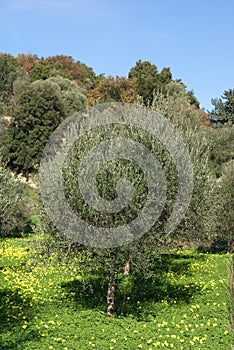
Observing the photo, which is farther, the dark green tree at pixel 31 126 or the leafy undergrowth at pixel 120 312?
the dark green tree at pixel 31 126

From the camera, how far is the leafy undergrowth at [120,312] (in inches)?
482

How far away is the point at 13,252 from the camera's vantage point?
2717cm

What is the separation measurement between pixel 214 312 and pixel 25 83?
68.2 meters

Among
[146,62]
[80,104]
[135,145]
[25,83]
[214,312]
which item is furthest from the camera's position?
[146,62]

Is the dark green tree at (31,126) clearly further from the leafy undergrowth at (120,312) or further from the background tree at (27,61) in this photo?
the background tree at (27,61)

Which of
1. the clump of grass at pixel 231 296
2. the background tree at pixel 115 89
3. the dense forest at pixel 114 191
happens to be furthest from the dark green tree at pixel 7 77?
the clump of grass at pixel 231 296

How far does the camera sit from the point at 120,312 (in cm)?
1496

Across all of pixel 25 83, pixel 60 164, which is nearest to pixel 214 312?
pixel 60 164

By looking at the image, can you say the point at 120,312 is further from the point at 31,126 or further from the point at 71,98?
the point at 71,98

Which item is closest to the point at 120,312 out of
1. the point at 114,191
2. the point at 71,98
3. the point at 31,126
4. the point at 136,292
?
the point at 136,292

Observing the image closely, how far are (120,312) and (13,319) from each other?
3.76 meters

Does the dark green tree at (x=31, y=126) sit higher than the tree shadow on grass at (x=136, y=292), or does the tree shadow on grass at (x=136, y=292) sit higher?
the dark green tree at (x=31, y=126)

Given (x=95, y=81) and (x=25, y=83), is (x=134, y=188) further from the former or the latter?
(x=95, y=81)

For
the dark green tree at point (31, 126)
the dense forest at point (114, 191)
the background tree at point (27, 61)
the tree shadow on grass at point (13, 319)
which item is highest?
the background tree at point (27, 61)
